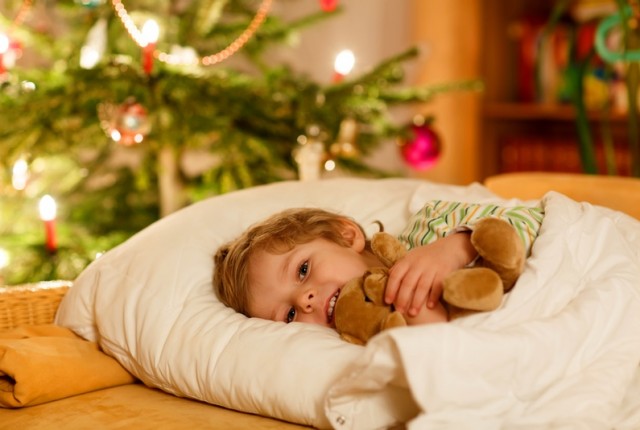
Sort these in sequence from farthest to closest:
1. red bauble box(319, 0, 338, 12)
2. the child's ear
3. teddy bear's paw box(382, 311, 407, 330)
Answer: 1. red bauble box(319, 0, 338, 12)
2. the child's ear
3. teddy bear's paw box(382, 311, 407, 330)

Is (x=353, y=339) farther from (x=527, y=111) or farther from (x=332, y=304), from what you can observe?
(x=527, y=111)

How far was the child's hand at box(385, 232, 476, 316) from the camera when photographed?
0.92m

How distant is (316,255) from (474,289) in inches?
10.2

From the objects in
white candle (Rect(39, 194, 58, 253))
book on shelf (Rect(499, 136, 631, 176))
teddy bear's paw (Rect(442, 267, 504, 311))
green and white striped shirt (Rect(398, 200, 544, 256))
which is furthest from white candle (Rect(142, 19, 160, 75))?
book on shelf (Rect(499, 136, 631, 176))

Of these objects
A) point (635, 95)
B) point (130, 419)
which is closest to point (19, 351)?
point (130, 419)

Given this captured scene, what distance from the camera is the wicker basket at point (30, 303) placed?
1.24 meters

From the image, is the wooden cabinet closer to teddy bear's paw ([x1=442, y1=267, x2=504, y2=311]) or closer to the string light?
the string light

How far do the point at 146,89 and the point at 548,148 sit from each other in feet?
5.72

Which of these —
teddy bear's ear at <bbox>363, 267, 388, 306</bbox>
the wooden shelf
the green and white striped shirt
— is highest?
the wooden shelf

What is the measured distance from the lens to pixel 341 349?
92 cm

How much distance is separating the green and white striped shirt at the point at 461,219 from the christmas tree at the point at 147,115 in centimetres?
61

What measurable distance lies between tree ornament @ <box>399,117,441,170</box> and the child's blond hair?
928mm

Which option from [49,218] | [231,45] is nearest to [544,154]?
[231,45]

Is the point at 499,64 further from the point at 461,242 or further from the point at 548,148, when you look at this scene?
the point at 461,242
